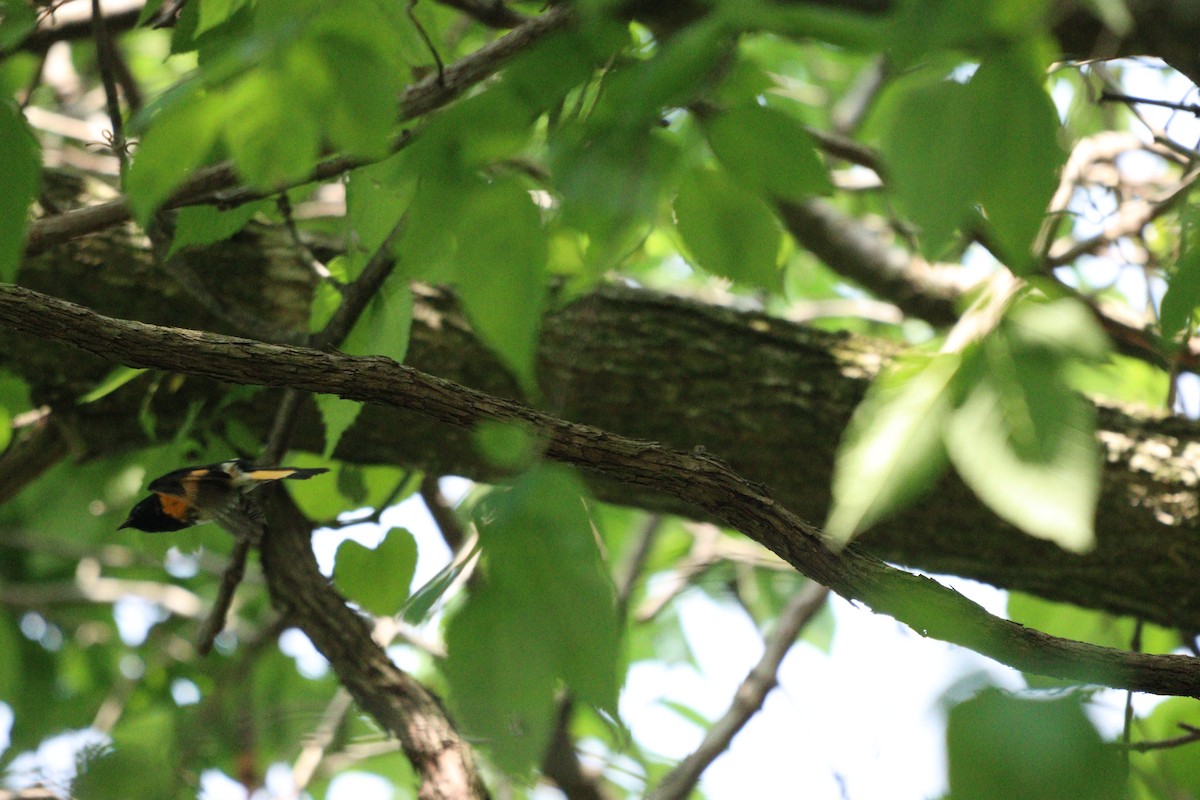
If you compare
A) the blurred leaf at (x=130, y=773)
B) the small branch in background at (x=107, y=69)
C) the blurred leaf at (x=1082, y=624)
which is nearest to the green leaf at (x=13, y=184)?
the small branch in background at (x=107, y=69)

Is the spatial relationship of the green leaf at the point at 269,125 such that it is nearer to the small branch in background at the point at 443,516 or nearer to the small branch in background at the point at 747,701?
the small branch in background at the point at 747,701

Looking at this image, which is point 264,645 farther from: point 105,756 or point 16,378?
point 16,378

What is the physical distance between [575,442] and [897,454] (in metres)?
0.35

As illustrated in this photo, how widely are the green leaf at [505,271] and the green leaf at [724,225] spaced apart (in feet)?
1.67

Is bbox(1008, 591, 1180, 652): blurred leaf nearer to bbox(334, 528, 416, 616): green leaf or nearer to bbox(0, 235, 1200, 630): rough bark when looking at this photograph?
bbox(0, 235, 1200, 630): rough bark

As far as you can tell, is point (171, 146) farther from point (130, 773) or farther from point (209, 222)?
point (130, 773)

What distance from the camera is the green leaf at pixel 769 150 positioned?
83 cm

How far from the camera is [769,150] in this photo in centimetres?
85

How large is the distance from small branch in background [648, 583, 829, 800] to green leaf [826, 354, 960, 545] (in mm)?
1024

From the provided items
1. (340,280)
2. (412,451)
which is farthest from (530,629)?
(412,451)

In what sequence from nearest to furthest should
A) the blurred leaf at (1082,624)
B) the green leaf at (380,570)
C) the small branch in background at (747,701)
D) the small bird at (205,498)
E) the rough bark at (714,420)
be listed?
the small bird at (205,498) → the green leaf at (380,570) → the rough bark at (714,420) → the small branch in background at (747,701) → the blurred leaf at (1082,624)

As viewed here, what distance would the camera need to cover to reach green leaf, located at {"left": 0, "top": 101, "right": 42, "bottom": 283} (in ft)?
3.27

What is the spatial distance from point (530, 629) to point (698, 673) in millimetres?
2938

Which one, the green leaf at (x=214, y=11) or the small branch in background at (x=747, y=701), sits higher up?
the green leaf at (x=214, y=11)
